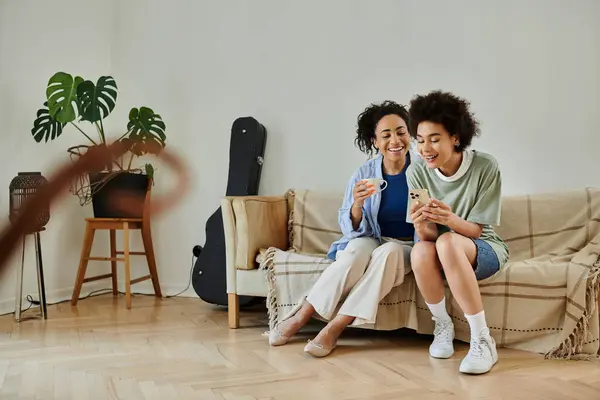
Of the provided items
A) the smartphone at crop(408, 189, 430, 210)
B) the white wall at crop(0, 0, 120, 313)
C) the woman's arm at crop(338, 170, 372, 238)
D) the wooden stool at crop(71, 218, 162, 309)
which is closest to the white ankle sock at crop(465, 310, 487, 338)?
the smartphone at crop(408, 189, 430, 210)

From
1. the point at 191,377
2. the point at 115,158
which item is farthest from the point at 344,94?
the point at 115,158

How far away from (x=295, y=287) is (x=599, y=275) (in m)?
1.07

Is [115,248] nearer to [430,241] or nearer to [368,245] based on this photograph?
[368,245]

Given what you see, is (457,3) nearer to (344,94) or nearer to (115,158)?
(344,94)

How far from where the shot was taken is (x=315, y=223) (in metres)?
2.93

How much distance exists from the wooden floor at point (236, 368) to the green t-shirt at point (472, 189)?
45cm

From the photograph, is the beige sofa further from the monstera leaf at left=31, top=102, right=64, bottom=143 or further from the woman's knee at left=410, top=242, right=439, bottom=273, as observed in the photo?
the monstera leaf at left=31, top=102, right=64, bottom=143

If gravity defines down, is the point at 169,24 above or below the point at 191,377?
above

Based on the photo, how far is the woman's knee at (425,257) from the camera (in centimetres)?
215

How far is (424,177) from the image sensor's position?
230cm

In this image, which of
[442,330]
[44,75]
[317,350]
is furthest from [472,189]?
[44,75]

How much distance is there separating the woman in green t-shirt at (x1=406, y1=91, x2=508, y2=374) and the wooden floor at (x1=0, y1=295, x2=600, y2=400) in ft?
0.59

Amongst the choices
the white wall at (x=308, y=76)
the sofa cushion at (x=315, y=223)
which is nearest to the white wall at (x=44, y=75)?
the white wall at (x=308, y=76)

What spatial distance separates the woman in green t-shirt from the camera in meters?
2.07
